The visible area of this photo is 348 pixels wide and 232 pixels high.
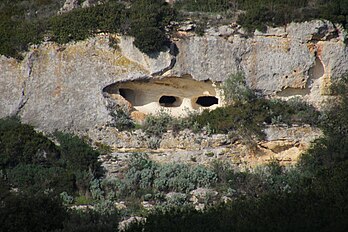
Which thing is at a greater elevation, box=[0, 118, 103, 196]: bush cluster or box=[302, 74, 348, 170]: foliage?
box=[302, 74, 348, 170]: foliage

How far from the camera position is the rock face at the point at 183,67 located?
29.3m

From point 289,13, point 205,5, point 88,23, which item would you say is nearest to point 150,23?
point 88,23

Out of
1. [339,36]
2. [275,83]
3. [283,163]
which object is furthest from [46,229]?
[339,36]

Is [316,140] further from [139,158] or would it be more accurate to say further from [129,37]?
[129,37]

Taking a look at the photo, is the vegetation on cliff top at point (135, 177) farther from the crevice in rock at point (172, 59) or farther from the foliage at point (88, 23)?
the foliage at point (88, 23)

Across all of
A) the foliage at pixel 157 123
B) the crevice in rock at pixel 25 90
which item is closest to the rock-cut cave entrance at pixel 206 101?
the foliage at pixel 157 123

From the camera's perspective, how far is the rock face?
1153 inches

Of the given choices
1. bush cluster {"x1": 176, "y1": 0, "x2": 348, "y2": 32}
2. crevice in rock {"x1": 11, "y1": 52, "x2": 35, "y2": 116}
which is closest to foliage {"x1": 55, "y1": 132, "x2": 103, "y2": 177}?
crevice in rock {"x1": 11, "y1": 52, "x2": 35, "y2": 116}

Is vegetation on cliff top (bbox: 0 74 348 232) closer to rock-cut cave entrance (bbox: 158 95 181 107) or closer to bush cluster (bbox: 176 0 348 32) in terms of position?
bush cluster (bbox: 176 0 348 32)

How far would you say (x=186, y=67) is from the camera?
29.5 m

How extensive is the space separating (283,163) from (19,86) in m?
10.2

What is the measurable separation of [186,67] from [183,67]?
0.11 m

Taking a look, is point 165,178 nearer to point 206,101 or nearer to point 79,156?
point 79,156

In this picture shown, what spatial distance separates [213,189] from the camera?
2523cm
